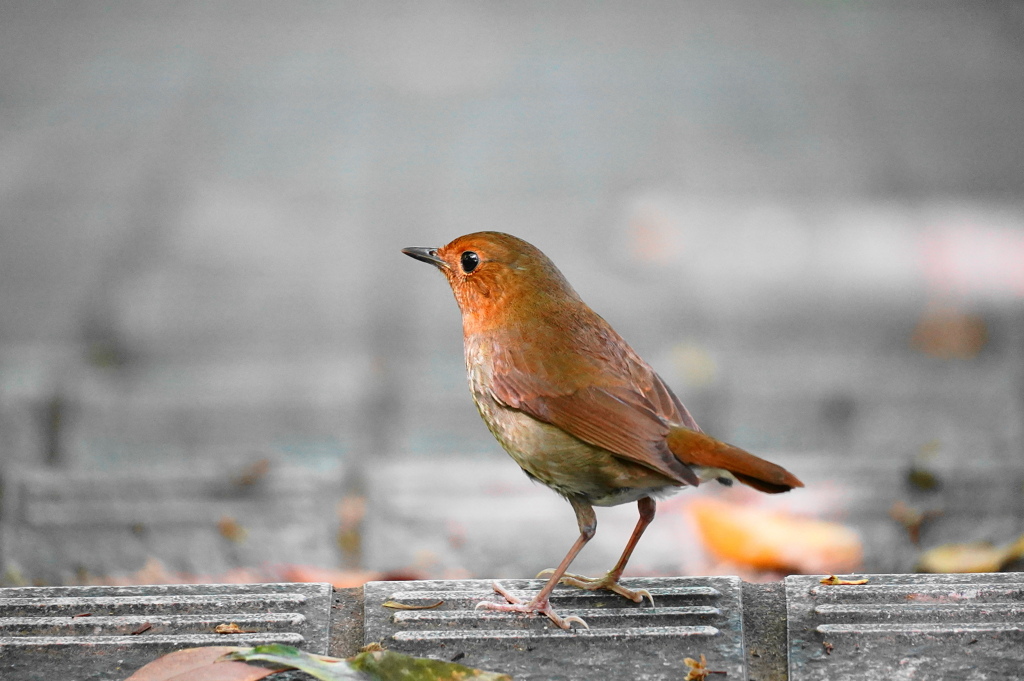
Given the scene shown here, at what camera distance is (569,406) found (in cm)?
247

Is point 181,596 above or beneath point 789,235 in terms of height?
beneath

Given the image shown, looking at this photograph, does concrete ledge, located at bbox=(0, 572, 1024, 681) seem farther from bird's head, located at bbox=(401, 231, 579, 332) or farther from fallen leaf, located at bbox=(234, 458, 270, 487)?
fallen leaf, located at bbox=(234, 458, 270, 487)

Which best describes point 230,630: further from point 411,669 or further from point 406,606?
point 411,669

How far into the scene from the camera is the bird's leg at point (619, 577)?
7.93 feet

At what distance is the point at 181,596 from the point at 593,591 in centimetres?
79

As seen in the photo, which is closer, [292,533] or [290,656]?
Answer: [290,656]

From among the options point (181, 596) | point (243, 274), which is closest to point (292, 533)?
point (181, 596)

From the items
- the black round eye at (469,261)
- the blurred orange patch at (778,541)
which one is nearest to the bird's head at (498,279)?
the black round eye at (469,261)

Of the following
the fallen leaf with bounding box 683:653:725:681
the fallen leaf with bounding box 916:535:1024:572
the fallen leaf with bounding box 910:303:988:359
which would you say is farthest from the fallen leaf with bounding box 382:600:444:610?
the fallen leaf with bounding box 910:303:988:359

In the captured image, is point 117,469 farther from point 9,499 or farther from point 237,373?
point 237,373

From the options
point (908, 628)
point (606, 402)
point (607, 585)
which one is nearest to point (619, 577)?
point (607, 585)

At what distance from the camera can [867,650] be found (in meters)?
2.12

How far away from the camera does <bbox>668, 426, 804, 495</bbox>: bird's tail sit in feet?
7.04

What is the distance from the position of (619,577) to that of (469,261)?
2.52 feet
